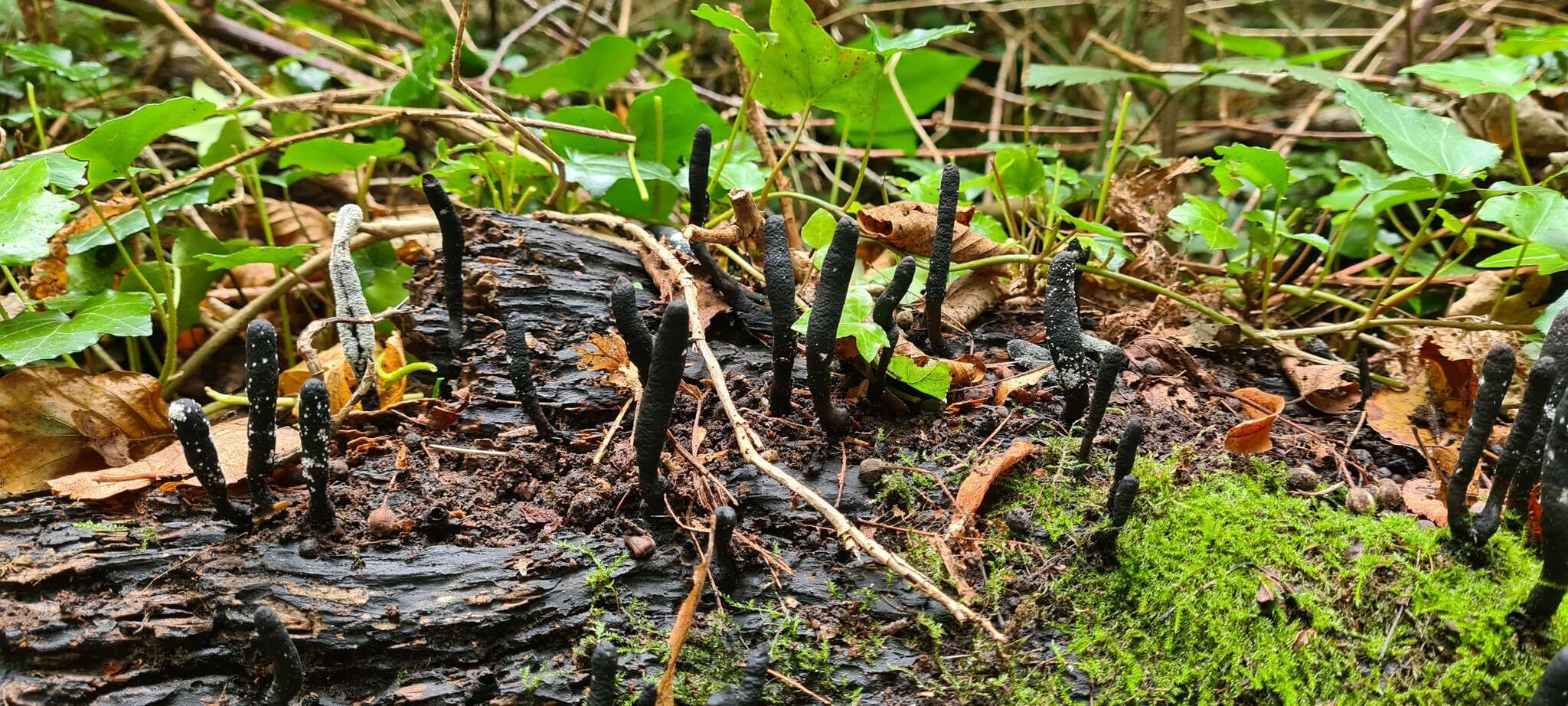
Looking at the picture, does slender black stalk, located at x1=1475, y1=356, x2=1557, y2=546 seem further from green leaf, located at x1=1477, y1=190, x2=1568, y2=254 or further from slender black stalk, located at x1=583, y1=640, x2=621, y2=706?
slender black stalk, located at x1=583, y1=640, x2=621, y2=706

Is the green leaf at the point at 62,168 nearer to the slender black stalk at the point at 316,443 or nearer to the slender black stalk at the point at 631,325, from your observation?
the slender black stalk at the point at 316,443

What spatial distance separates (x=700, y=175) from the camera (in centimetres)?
197

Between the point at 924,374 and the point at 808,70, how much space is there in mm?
816

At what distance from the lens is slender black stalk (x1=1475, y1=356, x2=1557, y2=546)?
1.29 meters

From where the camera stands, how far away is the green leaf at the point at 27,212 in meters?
1.65

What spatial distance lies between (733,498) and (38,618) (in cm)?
109

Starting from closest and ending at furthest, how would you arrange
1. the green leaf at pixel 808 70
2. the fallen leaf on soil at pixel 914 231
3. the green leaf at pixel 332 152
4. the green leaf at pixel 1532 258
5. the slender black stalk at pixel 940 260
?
1. the slender black stalk at pixel 940 260
2. the green leaf at pixel 1532 258
3. the green leaf at pixel 808 70
4. the fallen leaf on soil at pixel 914 231
5. the green leaf at pixel 332 152

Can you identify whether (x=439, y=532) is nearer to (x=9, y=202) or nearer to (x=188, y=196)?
(x=9, y=202)

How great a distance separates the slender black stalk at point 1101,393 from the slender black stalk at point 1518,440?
0.56 m

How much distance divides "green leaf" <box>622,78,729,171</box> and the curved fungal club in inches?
34.3

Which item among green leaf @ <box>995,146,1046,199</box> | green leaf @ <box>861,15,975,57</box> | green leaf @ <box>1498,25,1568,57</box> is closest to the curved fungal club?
green leaf @ <box>861,15,975,57</box>

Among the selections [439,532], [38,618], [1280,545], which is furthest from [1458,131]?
[38,618]

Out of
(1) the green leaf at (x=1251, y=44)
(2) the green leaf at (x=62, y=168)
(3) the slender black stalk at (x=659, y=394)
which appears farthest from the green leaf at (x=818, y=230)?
(1) the green leaf at (x=1251, y=44)

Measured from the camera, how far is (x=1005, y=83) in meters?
5.52
